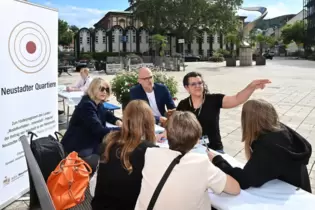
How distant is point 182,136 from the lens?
6.31 ft

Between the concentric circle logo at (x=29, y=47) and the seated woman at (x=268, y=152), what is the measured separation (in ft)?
7.43

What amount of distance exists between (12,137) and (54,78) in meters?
0.93

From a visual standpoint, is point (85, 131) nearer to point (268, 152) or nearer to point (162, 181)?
point (162, 181)

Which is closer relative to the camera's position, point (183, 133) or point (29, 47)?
point (183, 133)

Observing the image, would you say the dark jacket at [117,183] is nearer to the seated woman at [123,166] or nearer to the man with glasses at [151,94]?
the seated woman at [123,166]

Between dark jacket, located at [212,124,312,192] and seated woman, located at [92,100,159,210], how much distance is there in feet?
2.02

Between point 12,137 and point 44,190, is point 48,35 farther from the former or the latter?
point 44,190

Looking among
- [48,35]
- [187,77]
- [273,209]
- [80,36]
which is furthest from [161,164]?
[80,36]

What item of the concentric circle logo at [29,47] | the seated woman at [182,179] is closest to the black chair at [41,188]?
the seated woman at [182,179]

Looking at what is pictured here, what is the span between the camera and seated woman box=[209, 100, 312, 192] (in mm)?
2043

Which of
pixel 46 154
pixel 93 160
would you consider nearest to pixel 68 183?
pixel 46 154

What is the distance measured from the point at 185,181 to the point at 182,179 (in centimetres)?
2

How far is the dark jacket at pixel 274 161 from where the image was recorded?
6.69 ft

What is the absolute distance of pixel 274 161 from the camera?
6.69ft
